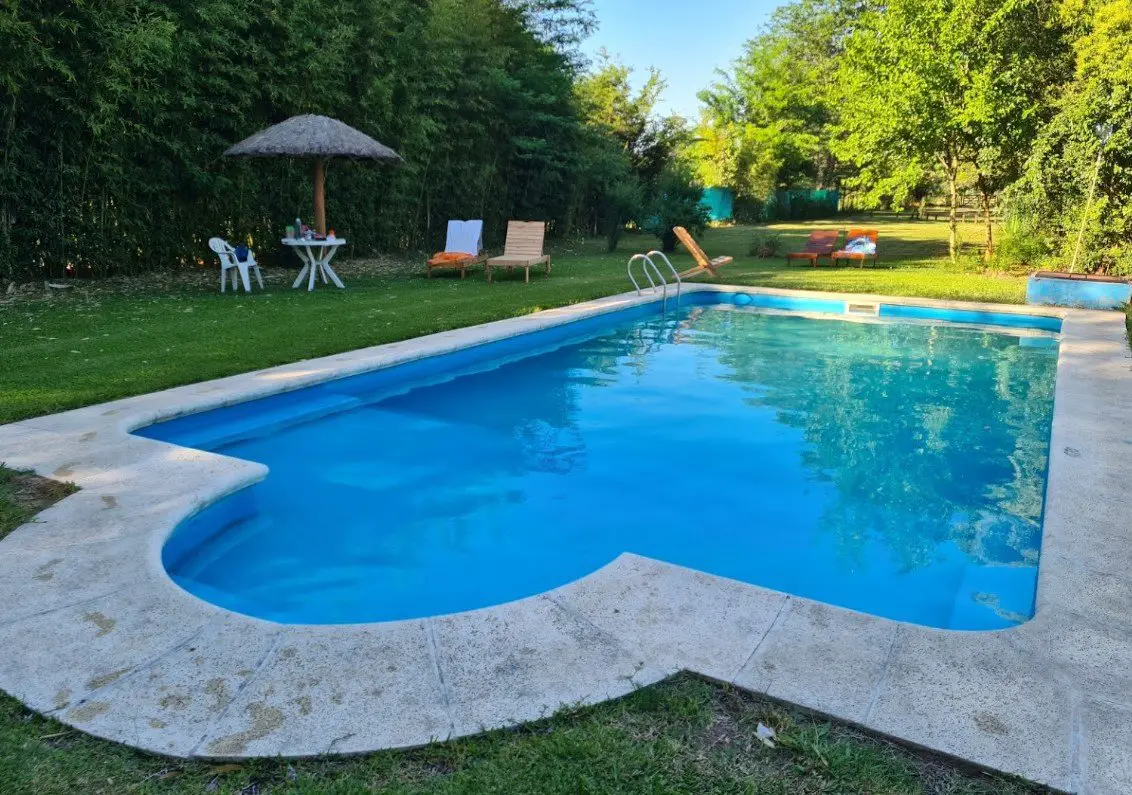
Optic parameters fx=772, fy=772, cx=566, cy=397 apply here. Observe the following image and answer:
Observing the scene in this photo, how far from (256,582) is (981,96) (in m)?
13.6

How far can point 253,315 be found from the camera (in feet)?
26.2

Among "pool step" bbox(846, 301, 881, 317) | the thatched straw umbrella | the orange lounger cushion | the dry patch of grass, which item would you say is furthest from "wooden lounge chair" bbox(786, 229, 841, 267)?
the dry patch of grass

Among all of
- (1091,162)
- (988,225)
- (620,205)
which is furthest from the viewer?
(620,205)

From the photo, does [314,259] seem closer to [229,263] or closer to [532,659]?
[229,263]

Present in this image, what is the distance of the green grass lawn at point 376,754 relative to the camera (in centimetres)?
181

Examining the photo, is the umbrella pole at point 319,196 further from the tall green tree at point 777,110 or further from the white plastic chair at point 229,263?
the tall green tree at point 777,110

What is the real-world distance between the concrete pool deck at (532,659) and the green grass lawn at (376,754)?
7 centimetres

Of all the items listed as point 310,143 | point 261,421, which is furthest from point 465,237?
point 261,421

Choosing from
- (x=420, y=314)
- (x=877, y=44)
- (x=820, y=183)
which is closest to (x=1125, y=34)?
(x=877, y=44)

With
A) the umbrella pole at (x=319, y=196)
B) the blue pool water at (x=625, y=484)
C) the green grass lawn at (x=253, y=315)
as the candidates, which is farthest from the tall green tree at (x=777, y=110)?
the blue pool water at (x=625, y=484)

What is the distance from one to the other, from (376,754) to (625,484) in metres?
2.94

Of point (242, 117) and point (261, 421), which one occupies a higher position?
point (242, 117)

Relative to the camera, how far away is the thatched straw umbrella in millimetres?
9422

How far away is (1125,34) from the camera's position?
11953 millimetres
